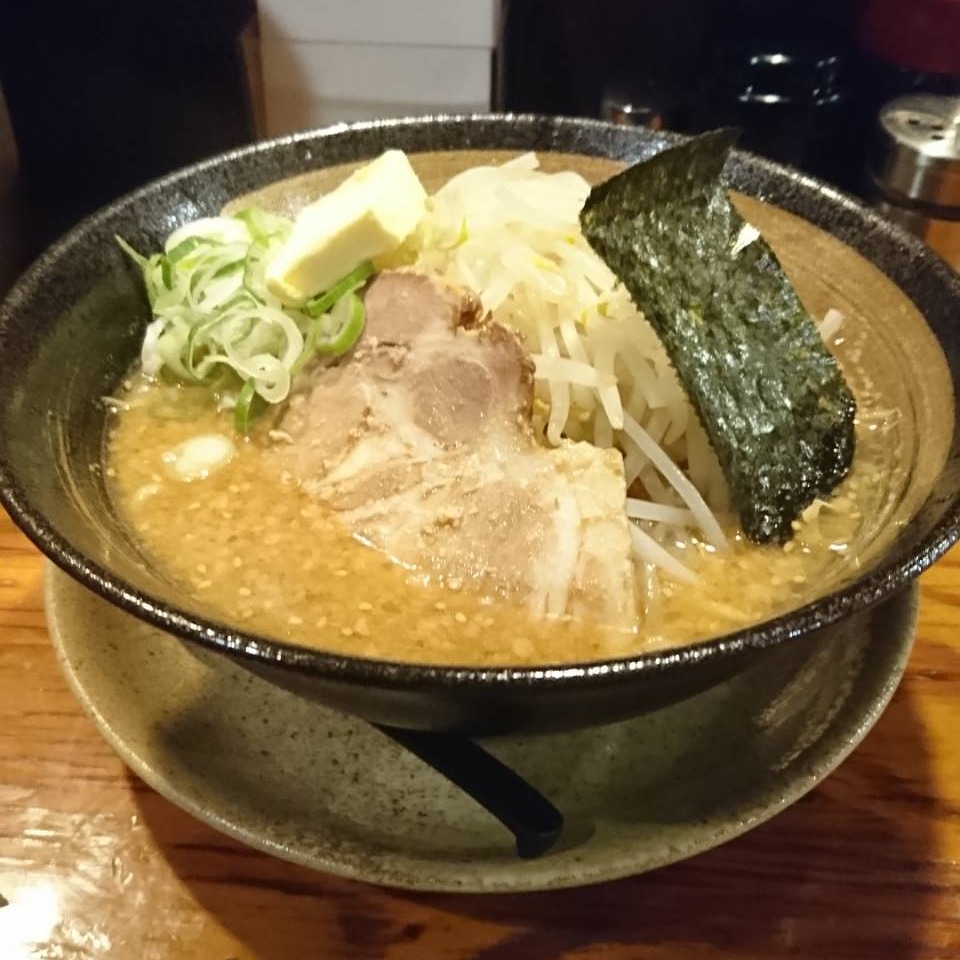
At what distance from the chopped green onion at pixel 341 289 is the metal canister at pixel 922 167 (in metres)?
1.29

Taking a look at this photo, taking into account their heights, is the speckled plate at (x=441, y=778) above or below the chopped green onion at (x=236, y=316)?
below

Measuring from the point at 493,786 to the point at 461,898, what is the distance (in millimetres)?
151

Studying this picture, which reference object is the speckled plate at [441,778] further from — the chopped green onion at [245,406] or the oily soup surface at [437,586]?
the chopped green onion at [245,406]

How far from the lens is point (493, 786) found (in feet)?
3.25

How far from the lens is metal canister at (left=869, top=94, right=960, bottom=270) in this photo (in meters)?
2.09

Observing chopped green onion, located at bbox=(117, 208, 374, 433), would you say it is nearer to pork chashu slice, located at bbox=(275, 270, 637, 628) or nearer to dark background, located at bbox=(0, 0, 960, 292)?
pork chashu slice, located at bbox=(275, 270, 637, 628)

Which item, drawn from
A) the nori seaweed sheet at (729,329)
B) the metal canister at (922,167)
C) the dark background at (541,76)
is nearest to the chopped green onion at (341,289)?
the nori seaweed sheet at (729,329)

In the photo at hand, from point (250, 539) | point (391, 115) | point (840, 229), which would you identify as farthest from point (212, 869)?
point (391, 115)

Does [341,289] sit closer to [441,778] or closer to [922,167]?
[441,778]

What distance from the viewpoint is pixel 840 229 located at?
141 cm

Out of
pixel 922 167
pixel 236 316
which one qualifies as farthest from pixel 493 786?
pixel 922 167

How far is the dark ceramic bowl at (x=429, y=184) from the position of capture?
2.84 feet

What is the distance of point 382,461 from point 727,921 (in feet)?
2.00

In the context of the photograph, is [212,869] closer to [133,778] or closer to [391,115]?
[133,778]
